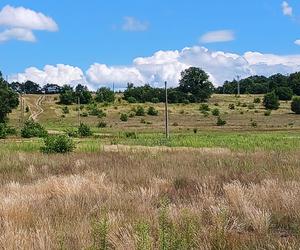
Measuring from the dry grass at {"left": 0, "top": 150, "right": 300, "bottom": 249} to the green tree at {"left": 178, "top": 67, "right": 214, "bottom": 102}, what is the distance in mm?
121938

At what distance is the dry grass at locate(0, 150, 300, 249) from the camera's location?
615 cm

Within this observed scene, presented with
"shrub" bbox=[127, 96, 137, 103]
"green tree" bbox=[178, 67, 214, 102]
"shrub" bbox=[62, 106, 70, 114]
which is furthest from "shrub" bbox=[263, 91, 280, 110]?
"shrub" bbox=[62, 106, 70, 114]

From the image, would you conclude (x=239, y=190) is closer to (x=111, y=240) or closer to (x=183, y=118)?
(x=111, y=240)

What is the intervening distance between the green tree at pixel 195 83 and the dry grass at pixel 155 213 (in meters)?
122

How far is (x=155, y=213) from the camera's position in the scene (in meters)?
7.98

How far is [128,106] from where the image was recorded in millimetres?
115688

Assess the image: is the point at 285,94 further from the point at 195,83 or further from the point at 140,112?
the point at 140,112

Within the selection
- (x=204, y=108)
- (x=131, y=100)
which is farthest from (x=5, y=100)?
(x=131, y=100)

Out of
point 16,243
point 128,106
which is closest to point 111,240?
point 16,243

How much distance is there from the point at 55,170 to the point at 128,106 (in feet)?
324

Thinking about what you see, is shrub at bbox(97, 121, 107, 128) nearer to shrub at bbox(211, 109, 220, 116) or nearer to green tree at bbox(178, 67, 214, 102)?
shrub at bbox(211, 109, 220, 116)

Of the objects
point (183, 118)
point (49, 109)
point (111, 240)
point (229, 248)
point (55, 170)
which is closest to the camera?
point (229, 248)

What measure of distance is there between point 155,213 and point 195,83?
13497 cm

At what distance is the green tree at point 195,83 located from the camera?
444 ft
